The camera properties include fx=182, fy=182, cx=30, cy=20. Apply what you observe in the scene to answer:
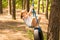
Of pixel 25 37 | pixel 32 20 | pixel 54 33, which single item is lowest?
pixel 25 37

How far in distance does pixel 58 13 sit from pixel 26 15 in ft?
5.17

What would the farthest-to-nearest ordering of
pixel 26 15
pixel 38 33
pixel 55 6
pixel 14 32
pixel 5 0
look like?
pixel 5 0 → pixel 14 32 → pixel 26 15 → pixel 55 6 → pixel 38 33

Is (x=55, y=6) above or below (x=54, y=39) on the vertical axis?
above

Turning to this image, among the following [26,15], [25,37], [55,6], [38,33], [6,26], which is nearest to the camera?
[38,33]

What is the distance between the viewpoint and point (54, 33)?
7.79 m

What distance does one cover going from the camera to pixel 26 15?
847cm

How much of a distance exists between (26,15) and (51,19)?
1.32 metres

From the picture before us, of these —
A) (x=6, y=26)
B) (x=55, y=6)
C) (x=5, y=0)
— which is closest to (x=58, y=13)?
(x=55, y=6)

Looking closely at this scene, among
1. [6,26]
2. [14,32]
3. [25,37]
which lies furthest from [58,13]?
[6,26]

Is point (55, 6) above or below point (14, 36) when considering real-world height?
above

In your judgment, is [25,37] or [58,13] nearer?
[58,13]

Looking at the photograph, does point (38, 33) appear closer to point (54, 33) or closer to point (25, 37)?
point (54, 33)

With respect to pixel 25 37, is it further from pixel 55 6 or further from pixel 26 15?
pixel 55 6

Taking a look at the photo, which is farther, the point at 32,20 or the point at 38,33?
the point at 32,20
